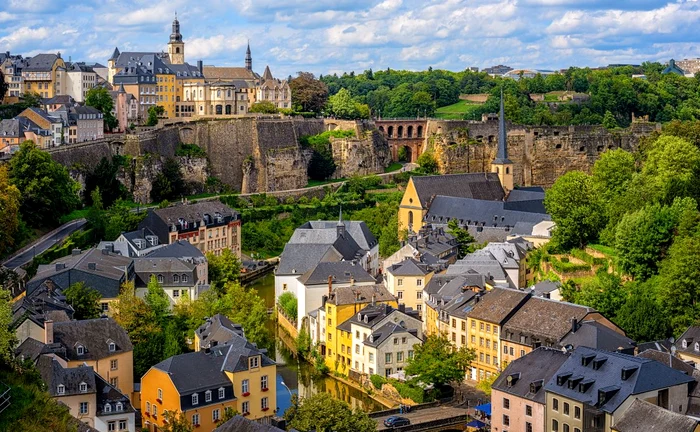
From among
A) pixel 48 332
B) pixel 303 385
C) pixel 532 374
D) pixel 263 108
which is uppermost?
pixel 263 108

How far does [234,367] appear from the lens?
123ft

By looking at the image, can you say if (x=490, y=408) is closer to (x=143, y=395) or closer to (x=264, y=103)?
(x=143, y=395)

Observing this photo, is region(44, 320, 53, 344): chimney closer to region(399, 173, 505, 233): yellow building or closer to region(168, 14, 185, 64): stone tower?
region(399, 173, 505, 233): yellow building

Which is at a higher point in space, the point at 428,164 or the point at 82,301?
the point at 428,164

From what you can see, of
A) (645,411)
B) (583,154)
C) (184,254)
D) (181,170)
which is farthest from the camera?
(583,154)

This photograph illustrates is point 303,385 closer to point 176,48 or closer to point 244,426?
point 244,426

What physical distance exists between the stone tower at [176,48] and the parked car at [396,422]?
6436cm

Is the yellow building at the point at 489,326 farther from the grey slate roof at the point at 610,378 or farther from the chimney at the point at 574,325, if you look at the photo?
the grey slate roof at the point at 610,378

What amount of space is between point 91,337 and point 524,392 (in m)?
15.3

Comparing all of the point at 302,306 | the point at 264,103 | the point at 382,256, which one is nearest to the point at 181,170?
the point at 264,103

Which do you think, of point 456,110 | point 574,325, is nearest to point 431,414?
point 574,325

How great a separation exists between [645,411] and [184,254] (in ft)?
98.3

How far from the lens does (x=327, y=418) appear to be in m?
34.4

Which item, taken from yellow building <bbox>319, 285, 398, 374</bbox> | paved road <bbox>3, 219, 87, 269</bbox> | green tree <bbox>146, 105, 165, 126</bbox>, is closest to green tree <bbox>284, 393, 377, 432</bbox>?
yellow building <bbox>319, 285, 398, 374</bbox>
